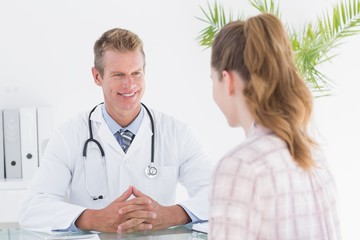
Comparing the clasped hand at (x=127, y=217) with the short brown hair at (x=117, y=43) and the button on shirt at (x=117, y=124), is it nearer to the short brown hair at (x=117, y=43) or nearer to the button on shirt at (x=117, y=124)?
the button on shirt at (x=117, y=124)

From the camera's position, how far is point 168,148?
7.80 ft

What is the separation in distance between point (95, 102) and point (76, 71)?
225 millimetres

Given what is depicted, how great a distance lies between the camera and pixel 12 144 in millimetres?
3598

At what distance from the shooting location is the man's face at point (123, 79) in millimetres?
2279

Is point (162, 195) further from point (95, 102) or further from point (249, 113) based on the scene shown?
point (95, 102)

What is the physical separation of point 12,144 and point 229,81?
260 centimetres

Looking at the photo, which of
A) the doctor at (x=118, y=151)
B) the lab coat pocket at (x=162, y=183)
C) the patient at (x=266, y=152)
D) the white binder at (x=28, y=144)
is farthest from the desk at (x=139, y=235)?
the white binder at (x=28, y=144)

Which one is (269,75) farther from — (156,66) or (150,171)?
(156,66)

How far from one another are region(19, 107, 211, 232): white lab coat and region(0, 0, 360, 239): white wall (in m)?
1.52

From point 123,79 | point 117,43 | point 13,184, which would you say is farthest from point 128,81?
point 13,184

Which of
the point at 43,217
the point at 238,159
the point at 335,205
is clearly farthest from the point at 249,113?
the point at 43,217

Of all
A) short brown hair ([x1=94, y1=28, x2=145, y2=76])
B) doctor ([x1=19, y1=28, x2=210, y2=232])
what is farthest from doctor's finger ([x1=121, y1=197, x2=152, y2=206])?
short brown hair ([x1=94, y1=28, x2=145, y2=76])

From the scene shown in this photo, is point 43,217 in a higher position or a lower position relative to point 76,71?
lower

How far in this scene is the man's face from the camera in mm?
2279
